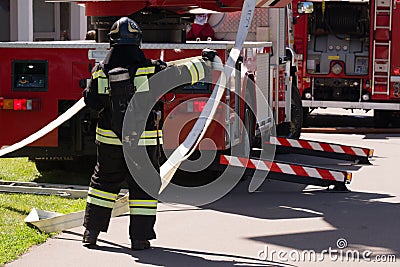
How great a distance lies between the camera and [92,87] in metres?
6.79

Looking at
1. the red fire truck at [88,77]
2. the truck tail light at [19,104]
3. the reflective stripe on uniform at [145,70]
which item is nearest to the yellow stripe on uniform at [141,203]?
the reflective stripe on uniform at [145,70]

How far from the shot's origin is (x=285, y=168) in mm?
9125

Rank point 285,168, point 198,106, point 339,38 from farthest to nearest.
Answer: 1. point 339,38
2. point 285,168
3. point 198,106

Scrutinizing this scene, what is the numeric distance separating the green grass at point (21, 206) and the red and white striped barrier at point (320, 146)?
248cm

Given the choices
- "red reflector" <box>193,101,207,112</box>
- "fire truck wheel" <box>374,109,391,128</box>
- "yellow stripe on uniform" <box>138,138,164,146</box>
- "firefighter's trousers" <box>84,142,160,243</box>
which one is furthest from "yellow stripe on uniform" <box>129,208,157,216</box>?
"fire truck wheel" <box>374,109,391,128</box>

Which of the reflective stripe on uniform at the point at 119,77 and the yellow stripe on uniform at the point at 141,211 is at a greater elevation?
the reflective stripe on uniform at the point at 119,77

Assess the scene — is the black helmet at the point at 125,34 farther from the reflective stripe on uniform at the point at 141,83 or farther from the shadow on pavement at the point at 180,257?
the shadow on pavement at the point at 180,257

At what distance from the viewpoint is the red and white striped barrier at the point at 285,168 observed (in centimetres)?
892

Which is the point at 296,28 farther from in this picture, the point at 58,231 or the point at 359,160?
the point at 58,231

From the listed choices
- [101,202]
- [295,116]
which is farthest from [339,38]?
[101,202]

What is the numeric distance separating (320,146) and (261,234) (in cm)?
381

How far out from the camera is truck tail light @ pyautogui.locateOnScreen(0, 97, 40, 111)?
9.03 m

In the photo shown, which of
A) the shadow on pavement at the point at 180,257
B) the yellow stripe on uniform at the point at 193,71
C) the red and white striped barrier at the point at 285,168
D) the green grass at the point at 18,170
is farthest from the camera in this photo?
the green grass at the point at 18,170

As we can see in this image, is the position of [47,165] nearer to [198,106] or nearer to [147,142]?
[198,106]
